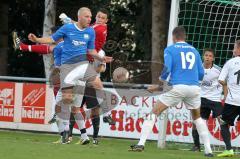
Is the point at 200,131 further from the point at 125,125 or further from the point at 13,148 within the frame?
the point at 125,125

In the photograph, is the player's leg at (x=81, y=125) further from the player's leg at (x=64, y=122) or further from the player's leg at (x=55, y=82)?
the player's leg at (x=55, y=82)

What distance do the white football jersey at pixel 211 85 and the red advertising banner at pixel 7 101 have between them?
658cm

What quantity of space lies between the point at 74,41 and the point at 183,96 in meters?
2.61

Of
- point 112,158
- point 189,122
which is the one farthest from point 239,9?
point 112,158

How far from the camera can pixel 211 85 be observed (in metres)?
15.5

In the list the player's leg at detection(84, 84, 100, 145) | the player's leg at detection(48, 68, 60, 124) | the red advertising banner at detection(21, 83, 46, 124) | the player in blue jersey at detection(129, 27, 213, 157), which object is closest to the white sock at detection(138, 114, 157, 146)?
the player in blue jersey at detection(129, 27, 213, 157)

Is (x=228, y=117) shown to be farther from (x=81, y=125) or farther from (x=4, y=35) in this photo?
(x=4, y=35)

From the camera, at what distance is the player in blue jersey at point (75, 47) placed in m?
14.0

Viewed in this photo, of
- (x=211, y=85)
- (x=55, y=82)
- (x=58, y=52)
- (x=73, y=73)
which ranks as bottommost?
(x=55, y=82)

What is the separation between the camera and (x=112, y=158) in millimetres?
11188

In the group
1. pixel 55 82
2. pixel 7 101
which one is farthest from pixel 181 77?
pixel 7 101

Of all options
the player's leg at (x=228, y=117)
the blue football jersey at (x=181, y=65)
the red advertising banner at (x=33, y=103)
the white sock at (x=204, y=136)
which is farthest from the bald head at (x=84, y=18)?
the red advertising banner at (x=33, y=103)

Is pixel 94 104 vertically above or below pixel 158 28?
below

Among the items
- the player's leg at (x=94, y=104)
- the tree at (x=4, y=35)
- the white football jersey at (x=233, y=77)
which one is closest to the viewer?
the white football jersey at (x=233, y=77)
